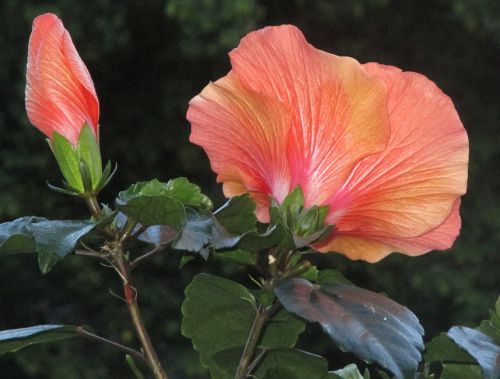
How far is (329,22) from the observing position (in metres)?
3.71

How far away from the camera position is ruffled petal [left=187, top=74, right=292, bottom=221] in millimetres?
577

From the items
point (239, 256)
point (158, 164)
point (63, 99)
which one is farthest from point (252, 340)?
point (158, 164)

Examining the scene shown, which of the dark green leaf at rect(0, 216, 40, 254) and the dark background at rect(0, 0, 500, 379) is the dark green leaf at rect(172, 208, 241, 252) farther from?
the dark background at rect(0, 0, 500, 379)

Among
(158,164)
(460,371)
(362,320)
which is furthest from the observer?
(158,164)

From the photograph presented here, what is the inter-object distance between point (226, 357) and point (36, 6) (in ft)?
10.1

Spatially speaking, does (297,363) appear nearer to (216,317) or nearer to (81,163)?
(216,317)

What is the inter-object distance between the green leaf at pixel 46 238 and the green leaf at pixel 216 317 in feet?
0.38

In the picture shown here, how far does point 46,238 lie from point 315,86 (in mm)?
162

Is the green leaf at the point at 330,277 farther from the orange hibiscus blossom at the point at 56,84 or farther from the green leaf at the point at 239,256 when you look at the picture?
the orange hibiscus blossom at the point at 56,84

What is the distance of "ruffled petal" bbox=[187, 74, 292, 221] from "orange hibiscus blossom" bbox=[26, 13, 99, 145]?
0.21 ft

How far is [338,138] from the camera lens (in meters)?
0.59

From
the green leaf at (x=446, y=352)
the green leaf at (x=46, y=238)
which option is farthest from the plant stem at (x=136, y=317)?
the green leaf at (x=446, y=352)

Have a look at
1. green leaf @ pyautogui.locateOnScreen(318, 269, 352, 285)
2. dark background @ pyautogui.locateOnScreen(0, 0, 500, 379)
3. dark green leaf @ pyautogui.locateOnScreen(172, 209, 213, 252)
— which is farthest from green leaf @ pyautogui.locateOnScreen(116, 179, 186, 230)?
dark background @ pyautogui.locateOnScreen(0, 0, 500, 379)

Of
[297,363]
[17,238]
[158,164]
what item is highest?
[17,238]
